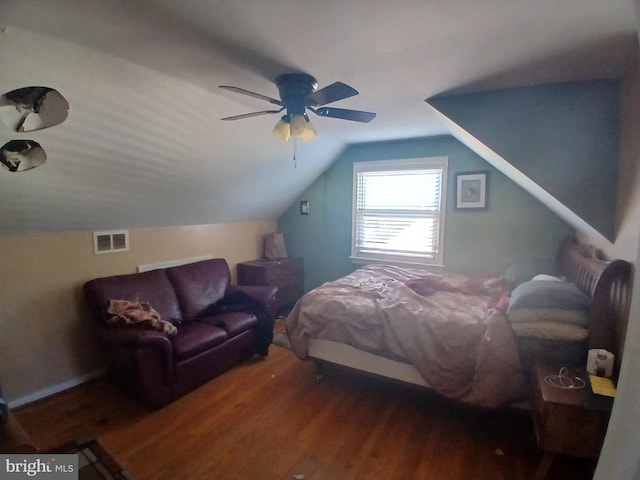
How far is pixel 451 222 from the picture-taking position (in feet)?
12.7

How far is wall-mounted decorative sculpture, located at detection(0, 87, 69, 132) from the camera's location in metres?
1.70

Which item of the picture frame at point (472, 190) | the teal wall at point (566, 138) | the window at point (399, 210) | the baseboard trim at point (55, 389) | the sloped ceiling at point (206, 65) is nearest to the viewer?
the sloped ceiling at point (206, 65)

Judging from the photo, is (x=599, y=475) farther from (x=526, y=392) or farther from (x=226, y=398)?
(x=226, y=398)

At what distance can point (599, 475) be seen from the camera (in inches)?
37.7

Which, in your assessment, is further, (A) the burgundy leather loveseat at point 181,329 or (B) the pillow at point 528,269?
(B) the pillow at point 528,269

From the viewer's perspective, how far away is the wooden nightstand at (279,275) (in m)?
4.14

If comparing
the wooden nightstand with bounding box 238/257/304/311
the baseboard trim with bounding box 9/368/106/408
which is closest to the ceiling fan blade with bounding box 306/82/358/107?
the wooden nightstand with bounding box 238/257/304/311

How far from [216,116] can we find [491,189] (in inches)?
121

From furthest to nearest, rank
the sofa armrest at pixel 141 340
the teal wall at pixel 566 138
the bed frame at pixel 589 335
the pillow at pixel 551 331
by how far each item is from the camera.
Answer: the sofa armrest at pixel 141 340
the teal wall at pixel 566 138
the pillow at pixel 551 331
the bed frame at pixel 589 335

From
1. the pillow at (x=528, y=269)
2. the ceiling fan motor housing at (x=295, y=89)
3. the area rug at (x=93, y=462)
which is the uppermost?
the ceiling fan motor housing at (x=295, y=89)

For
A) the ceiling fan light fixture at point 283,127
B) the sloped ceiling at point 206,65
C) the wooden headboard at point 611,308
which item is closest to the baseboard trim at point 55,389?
the sloped ceiling at point 206,65

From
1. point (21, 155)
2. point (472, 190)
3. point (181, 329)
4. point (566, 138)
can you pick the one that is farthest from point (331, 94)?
point (472, 190)

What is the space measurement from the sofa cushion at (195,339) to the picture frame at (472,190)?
305cm

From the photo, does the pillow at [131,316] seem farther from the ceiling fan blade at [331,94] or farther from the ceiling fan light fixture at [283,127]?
the ceiling fan blade at [331,94]
